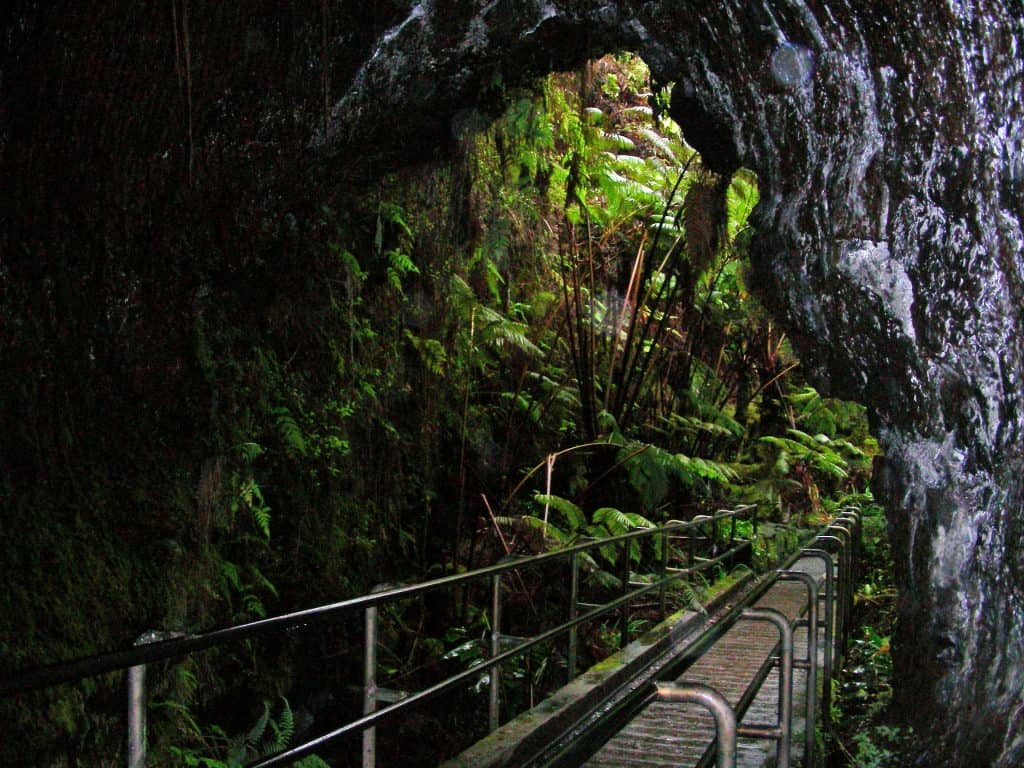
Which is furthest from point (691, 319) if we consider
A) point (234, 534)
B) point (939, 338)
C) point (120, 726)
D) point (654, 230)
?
point (120, 726)

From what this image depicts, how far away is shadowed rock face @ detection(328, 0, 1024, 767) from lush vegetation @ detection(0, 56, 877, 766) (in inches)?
47.9

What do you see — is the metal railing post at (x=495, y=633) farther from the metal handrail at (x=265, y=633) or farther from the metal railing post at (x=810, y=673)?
the metal railing post at (x=810, y=673)

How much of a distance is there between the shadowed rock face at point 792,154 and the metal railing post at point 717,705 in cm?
218

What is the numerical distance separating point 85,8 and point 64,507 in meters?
2.08

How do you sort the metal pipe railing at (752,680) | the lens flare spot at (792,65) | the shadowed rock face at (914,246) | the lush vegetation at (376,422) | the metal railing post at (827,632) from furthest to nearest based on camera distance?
the metal railing post at (827,632) → the lush vegetation at (376,422) → the lens flare spot at (792,65) → the shadowed rock face at (914,246) → the metal pipe railing at (752,680)

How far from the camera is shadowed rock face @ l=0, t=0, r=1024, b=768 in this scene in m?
3.42

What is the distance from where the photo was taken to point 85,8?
396 centimetres

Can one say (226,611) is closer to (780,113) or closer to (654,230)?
(780,113)

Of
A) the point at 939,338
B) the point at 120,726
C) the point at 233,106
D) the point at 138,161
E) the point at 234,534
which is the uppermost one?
the point at 233,106

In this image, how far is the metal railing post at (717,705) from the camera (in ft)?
5.22

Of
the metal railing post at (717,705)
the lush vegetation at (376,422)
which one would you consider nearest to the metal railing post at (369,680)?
the lush vegetation at (376,422)

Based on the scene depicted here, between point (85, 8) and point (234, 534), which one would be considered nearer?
point (85, 8)

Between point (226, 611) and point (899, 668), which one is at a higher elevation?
point (899, 668)

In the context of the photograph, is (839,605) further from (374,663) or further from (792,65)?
(374,663)
